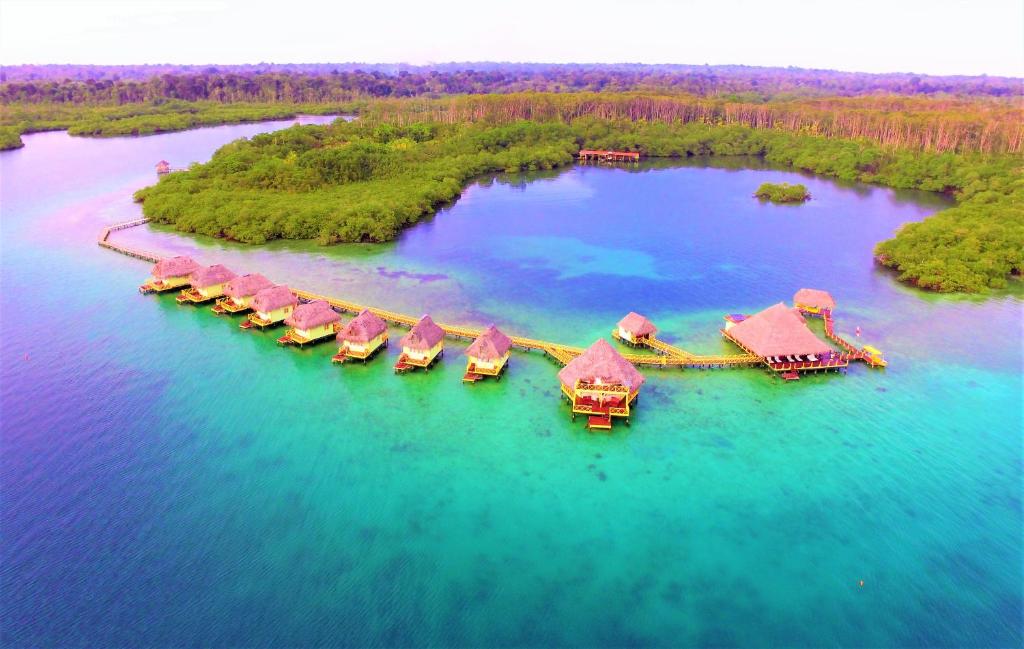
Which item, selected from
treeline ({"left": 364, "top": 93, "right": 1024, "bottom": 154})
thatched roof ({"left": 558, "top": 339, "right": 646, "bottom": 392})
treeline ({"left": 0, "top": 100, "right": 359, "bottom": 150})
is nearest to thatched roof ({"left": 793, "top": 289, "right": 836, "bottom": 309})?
thatched roof ({"left": 558, "top": 339, "right": 646, "bottom": 392})

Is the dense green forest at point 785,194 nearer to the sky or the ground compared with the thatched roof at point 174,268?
nearer to the sky

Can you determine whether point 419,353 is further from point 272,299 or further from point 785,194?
point 785,194

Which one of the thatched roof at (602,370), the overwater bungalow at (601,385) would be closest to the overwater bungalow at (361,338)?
the thatched roof at (602,370)

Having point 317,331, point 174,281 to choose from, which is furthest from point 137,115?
point 317,331

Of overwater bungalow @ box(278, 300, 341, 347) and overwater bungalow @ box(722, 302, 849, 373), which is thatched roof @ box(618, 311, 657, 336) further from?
overwater bungalow @ box(278, 300, 341, 347)

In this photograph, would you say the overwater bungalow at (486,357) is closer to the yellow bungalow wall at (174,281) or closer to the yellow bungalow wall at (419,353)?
the yellow bungalow wall at (419,353)

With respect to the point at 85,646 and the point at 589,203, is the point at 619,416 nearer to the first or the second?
the point at 85,646

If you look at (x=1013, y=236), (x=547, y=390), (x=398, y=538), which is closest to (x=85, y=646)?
(x=398, y=538)
